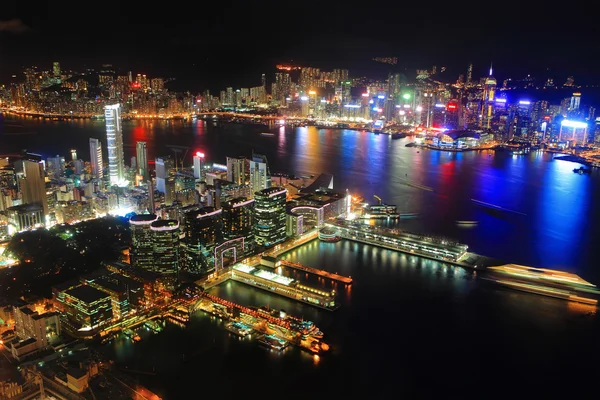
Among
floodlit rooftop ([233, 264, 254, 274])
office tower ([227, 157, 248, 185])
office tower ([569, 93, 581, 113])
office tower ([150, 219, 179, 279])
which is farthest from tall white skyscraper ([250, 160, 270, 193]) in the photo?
office tower ([569, 93, 581, 113])

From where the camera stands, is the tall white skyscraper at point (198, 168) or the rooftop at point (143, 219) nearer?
the rooftop at point (143, 219)

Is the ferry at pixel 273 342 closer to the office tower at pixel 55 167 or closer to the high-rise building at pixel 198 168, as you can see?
the high-rise building at pixel 198 168

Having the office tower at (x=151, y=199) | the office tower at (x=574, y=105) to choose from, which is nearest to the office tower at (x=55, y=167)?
the office tower at (x=151, y=199)

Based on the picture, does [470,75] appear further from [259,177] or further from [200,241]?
[200,241]

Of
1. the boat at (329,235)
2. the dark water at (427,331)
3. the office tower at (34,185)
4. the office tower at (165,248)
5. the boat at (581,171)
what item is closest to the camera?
the dark water at (427,331)

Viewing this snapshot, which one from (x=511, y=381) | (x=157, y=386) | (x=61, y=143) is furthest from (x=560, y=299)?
(x=61, y=143)

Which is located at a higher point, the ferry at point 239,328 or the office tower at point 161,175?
the office tower at point 161,175

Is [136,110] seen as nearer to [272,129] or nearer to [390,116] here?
[272,129]
